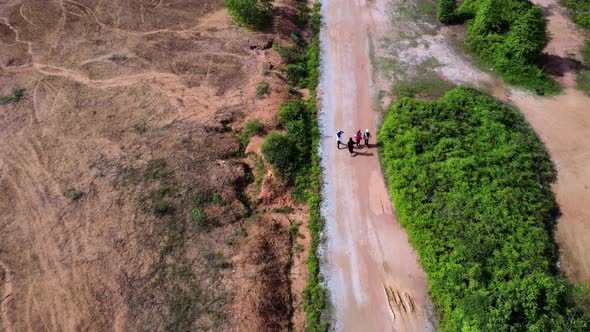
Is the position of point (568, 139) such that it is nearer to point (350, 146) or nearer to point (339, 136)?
point (350, 146)

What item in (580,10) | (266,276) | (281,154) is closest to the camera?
(266,276)

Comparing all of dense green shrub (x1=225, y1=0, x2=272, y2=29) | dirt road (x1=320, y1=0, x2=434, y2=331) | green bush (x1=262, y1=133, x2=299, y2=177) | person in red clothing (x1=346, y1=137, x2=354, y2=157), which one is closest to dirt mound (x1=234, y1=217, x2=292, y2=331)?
dirt road (x1=320, y1=0, x2=434, y2=331)

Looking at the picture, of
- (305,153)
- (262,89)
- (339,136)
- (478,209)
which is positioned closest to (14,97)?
(262,89)

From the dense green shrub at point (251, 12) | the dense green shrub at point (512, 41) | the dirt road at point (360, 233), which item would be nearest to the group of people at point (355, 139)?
the dirt road at point (360, 233)

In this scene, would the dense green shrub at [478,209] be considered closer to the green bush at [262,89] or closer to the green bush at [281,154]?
the green bush at [281,154]

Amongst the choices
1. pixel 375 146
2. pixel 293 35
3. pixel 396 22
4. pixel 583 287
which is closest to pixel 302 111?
pixel 375 146

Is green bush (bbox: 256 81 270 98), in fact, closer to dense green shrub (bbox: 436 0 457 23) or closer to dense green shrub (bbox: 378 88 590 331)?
dense green shrub (bbox: 378 88 590 331)

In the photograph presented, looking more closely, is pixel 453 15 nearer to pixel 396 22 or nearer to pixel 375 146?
pixel 396 22
